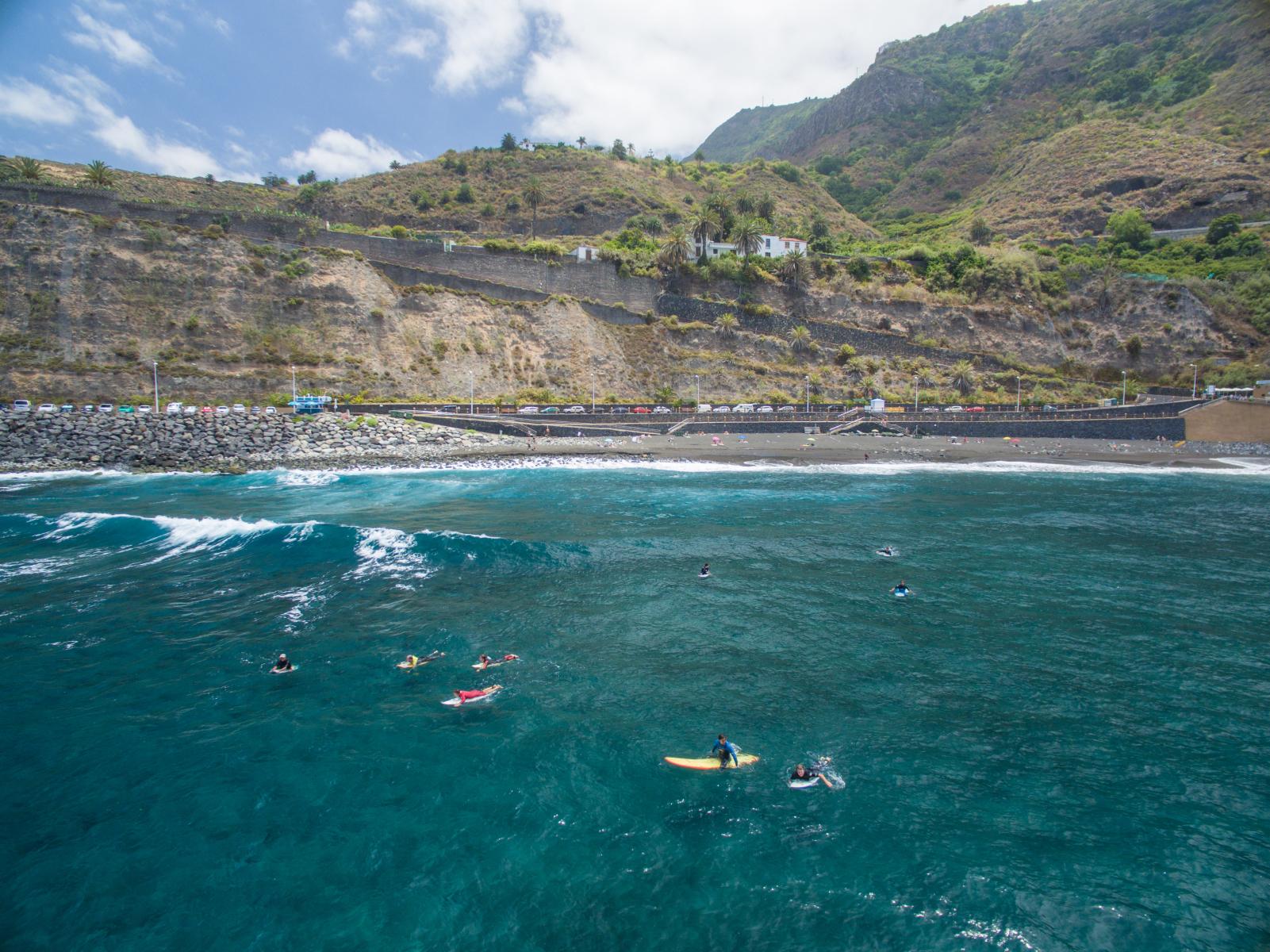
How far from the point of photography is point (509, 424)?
160ft

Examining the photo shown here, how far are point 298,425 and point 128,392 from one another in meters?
14.1

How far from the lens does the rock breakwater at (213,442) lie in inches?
1471

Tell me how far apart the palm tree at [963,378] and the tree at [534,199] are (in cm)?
5547

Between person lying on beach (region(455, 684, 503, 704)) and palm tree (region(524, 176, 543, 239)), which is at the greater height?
palm tree (region(524, 176, 543, 239))

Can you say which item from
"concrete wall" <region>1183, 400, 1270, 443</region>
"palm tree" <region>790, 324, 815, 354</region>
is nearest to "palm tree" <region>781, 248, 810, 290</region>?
"palm tree" <region>790, 324, 815, 354</region>

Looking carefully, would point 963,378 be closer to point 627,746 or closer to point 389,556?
point 389,556

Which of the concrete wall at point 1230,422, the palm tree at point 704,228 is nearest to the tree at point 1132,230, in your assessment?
the concrete wall at point 1230,422

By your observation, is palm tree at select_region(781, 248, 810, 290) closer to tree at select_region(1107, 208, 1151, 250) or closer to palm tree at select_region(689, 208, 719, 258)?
palm tree at select_region(689, 208, 719, 258)

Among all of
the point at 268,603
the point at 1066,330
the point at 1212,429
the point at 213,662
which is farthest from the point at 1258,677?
the point at 1066,330

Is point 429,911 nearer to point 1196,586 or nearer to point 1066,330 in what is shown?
point 1196,586

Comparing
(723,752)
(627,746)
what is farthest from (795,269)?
(723,752)

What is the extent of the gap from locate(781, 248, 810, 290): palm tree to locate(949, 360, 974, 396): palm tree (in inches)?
Answer: 745

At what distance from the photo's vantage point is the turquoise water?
7.79m

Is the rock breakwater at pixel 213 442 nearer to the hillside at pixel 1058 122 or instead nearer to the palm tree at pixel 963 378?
the palm tree at pixel 963 378
